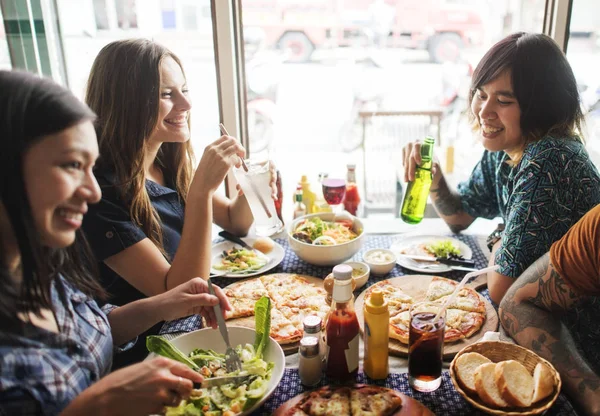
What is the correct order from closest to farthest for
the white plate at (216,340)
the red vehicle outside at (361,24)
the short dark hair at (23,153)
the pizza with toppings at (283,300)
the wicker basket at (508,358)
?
the short dark hair at (23,153), the wicker basket at (508,358), the white plate at (216,340), the pizza with toppings at (283,300), the red vehicle outside at (361,24)

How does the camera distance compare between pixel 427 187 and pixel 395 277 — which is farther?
pixel 427 187

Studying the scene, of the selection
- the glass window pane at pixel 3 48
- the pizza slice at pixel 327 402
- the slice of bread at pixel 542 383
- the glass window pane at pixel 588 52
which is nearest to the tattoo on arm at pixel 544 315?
the slice of bread at pixel 542 383

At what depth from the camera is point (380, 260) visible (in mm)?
1688

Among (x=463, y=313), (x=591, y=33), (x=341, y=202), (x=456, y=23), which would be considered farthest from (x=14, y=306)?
(x=456, y=23)

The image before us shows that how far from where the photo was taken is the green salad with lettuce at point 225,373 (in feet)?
3.27

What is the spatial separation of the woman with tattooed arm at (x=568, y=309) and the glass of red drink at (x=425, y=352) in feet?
0.85

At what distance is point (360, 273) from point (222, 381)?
65cm

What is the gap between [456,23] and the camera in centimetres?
371

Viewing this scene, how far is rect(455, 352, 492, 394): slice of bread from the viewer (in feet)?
3.28

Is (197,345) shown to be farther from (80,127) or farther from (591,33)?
(591,33)

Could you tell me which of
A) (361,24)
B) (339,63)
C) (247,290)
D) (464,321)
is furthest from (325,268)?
(339,63)

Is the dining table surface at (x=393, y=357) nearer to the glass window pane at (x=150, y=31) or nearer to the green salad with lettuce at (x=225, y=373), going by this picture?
the green salad with lettuce at (x=225, y=373)

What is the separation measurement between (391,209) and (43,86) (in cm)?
272

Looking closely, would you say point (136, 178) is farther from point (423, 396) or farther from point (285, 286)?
point (423, 396)
